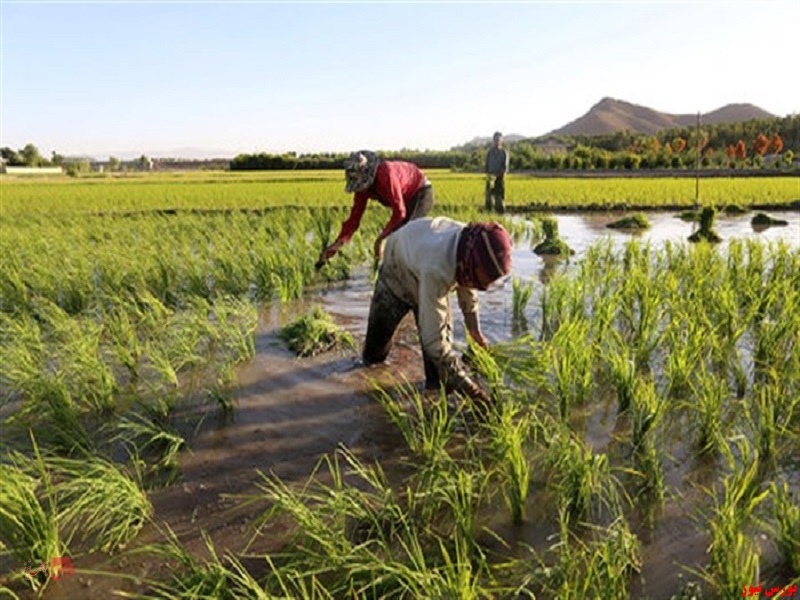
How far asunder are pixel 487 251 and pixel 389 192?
1561 mm

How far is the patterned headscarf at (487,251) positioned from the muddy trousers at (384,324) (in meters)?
0.84

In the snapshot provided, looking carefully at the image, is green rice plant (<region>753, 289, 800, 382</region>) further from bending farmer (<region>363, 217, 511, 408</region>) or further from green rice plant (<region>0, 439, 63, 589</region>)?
green rice plant (<region>0, 439, 63, 589</region>)

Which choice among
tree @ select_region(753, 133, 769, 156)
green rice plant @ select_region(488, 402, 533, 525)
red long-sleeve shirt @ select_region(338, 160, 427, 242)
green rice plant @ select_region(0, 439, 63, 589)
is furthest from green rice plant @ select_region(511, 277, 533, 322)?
tree @ select_region(753, 133, 769, 156)

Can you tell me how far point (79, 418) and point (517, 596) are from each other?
7.61ft

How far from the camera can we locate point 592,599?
5.27 feet

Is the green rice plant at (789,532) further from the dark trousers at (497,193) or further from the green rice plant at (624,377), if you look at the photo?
the dark trousers at (497,193)

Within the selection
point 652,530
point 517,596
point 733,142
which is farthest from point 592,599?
point 733,142

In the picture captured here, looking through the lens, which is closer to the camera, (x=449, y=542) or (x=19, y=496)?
(x=19, y=496)

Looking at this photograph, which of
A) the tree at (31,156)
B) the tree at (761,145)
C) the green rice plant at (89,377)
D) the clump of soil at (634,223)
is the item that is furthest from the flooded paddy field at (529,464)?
the tree at (31,156)

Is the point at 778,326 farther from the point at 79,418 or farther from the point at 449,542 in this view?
the point at 79,418

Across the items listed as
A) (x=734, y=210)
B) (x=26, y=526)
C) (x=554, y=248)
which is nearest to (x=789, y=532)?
(x=26, y=526)

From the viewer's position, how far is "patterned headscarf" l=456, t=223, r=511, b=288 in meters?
2.36

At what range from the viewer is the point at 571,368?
2.71 metres

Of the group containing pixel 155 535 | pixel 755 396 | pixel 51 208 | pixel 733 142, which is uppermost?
pixel 733 142
